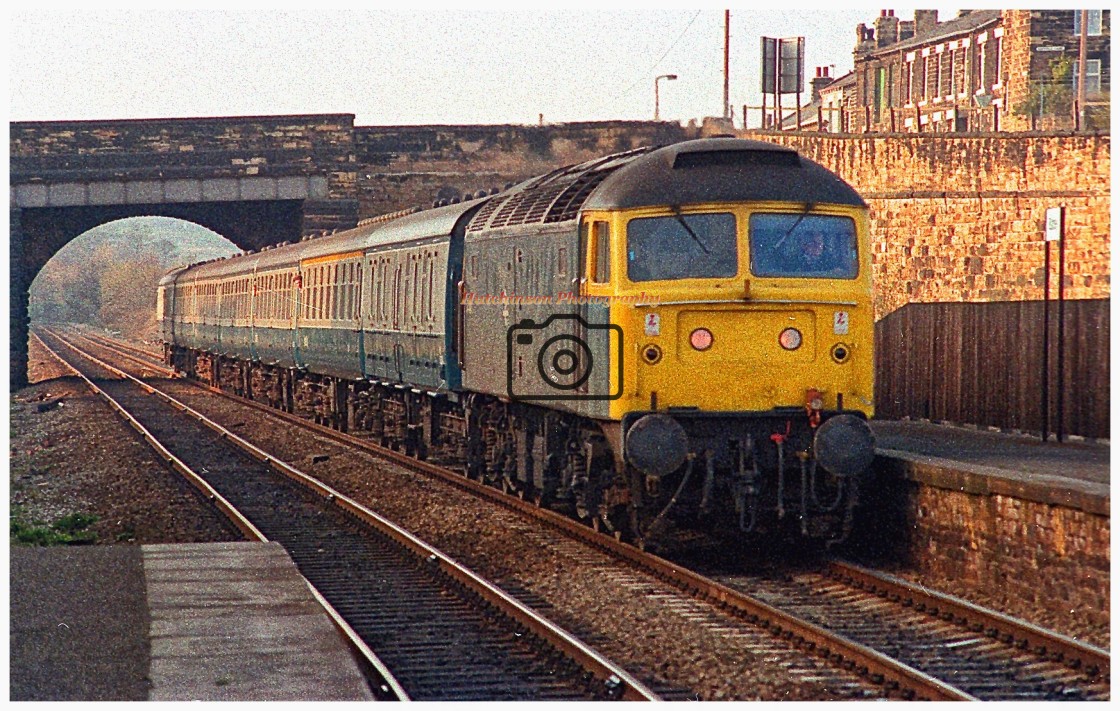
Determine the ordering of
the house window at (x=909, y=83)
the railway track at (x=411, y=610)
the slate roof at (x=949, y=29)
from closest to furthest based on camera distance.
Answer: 1. the railway track at (x=411, y=610)
2. the slate roof at (x=949, y=29)
3. the house window at (x=909, y=83)

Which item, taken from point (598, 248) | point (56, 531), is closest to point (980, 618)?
point (598, 248)

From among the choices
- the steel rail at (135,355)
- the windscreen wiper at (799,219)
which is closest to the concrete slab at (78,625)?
the windscreen wiper at (799,219)

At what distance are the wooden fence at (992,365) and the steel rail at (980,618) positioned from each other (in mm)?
5276

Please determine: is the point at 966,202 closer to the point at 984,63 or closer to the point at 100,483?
the point at 100,483

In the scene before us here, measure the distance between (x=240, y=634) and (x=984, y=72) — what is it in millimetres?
49404

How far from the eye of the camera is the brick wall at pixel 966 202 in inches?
1253

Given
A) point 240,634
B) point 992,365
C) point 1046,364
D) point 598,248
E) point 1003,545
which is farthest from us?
point 992,365

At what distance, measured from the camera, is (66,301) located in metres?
128

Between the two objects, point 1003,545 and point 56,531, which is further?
point 56,531

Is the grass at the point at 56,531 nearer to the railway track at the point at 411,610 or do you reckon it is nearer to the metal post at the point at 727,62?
the railway track at the point at 411,610

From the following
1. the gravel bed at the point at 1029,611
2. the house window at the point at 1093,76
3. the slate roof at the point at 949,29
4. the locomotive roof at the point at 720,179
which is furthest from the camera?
the slate roof at the point at 949,29

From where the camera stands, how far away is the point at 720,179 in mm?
12516

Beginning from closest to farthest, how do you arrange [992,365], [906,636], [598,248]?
[906,636]
[598,248]
[992,365]

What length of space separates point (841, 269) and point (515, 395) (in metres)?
3.47
